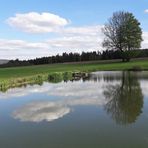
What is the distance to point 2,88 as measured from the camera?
30875 millimetres

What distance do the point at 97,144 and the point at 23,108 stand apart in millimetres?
9042

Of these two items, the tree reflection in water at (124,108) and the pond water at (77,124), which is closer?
the pond water at (77,124)

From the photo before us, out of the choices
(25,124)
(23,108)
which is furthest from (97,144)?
(23,108)

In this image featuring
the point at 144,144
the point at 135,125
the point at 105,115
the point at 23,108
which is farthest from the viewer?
the point at 23,108

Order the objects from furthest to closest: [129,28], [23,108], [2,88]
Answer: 1. [129,28]
2. [2,88]
3. [23,108]

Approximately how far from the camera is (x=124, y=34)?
7444cm

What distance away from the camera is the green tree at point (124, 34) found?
2933 inches

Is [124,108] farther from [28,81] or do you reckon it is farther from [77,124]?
[28,81]

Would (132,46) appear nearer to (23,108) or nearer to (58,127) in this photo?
(23,108)

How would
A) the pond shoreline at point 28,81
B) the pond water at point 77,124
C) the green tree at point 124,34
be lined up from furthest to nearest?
the green tree at point 124,34, the pond shoreline at point 28,81, the pond water at point 77,124

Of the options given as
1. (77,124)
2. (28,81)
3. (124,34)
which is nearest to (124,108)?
(77,124)

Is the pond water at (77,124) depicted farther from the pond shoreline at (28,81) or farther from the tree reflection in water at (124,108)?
the pond shoreline at (28,81)

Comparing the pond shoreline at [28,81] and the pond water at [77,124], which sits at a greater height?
the pond water at [77,124]


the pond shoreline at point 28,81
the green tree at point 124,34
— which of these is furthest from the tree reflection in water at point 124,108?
the green tree at point 124,34
